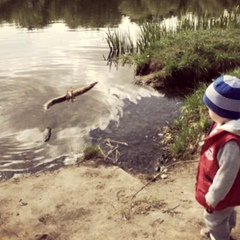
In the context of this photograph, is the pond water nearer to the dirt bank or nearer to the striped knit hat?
the dirt bank

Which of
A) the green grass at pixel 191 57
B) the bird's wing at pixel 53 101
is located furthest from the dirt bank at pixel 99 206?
the green grass at pixel 191 57

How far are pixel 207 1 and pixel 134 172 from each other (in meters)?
18.3

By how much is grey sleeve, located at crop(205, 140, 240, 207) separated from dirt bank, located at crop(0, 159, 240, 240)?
132cm

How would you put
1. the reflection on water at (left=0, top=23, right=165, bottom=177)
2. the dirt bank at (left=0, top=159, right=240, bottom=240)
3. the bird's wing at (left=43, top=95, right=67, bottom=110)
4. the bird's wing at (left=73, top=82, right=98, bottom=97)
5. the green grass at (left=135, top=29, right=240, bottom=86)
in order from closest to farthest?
the dirt bank at (left=0, top=159, right=240, bottom=240) → the reflection on water at (left=0, top=23, right=165, bottom=177) → the bird's wing at (left=43, top=95, right=67, bottom=110) → the bird's wing at (left=73, top=82, right=98, bottom=97) → the green grass at (left=135, top=29, right=240, bottom=86)

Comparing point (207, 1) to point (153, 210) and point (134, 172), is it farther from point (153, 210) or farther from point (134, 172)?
point (153, 210)

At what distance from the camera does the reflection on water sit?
7.36m

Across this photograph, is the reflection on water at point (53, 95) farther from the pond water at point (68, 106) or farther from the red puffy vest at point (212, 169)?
the red puffy vest at point (212, 169)

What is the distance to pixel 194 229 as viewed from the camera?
4.48 meters

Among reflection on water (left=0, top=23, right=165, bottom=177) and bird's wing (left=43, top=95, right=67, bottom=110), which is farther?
bird's wing (left=43, top=95, right=67, bottom=110)

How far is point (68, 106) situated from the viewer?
9359mm

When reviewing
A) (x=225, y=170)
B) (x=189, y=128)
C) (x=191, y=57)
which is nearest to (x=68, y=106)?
(x=189, y=128)

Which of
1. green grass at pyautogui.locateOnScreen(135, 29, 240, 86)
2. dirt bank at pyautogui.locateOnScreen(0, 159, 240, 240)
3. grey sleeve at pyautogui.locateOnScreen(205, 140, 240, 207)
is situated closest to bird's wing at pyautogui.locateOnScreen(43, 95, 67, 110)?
green grass at pyautogui.locateOnScreen(135, 29, 240, 86)

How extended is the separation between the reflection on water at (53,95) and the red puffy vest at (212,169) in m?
3.84

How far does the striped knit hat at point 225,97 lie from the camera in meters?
2.97
